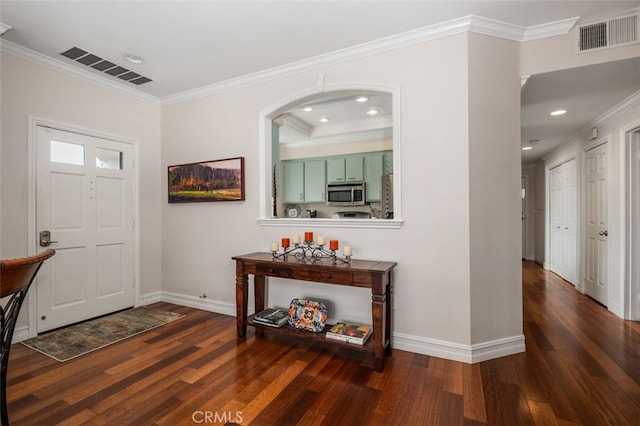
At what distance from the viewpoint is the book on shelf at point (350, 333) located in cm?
232

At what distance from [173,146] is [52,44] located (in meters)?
1.44

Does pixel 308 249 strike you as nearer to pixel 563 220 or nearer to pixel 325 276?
pixel 325 276

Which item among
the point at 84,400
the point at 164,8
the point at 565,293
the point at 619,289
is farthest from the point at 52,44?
the point at 565,293

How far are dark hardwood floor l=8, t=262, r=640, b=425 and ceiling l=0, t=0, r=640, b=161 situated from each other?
2.34 meters

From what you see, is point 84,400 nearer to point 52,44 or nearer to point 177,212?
point 177,212

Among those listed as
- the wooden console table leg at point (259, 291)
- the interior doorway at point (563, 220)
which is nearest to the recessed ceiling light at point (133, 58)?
the wooden console table leg at point (259, 291)

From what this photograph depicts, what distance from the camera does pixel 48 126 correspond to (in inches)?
115

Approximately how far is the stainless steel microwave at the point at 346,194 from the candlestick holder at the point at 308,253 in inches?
97.2

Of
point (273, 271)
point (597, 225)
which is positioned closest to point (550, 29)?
point (597, 225)

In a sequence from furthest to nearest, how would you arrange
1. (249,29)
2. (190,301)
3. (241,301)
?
1. (190,301)
2. (241,301)
3. (249,29)

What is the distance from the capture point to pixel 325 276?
2424 millimetres

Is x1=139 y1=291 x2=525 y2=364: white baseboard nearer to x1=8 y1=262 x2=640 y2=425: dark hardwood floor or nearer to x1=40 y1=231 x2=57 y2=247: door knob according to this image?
x1=8 y1=262 x2=640 y2=425: dark hardwood floor

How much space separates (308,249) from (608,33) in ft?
9.72

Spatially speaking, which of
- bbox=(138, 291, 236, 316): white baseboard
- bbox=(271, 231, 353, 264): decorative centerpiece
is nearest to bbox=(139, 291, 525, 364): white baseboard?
bbox=(271, 231, 353, 264): decorative centerpiece
